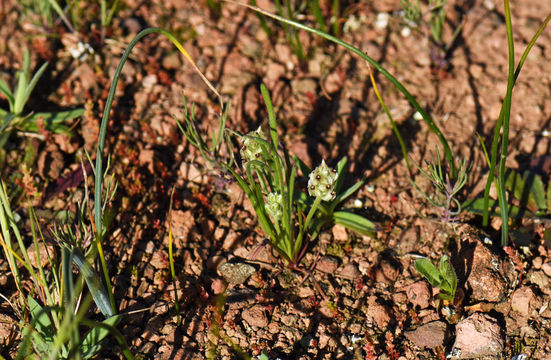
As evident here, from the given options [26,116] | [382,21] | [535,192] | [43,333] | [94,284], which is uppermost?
[382,21]

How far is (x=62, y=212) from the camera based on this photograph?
3262 mm

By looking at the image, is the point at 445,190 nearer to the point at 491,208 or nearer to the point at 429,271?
the point at 491,208

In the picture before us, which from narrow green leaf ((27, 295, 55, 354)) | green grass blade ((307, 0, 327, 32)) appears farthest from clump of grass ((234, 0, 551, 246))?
narrow green leaf ((27, 295, 55, 354))

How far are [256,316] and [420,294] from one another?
0.94 metres

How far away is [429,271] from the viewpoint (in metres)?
2.84

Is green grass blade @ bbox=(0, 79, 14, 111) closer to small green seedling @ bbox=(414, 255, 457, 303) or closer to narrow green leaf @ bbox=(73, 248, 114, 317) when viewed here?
narrow green leaf @ bbox=(73, 248, 114, 317)

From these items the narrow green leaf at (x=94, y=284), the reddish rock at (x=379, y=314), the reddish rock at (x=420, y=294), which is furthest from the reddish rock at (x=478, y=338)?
the narrow green leaf at (x=94, y=284)

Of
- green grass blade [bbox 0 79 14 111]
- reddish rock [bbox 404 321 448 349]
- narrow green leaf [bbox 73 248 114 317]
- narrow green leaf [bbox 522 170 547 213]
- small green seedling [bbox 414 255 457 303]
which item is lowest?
narrow green leaf [bbox 73 248 114 317]

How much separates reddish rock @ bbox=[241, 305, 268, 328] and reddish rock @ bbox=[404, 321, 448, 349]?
0.78m

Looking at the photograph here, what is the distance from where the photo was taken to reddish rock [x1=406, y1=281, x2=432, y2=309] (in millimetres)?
2855

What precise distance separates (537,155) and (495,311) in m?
1.24

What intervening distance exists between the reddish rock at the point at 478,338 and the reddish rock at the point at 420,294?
0.22 meters

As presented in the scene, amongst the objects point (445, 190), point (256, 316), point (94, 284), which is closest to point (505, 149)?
point (445, 190)

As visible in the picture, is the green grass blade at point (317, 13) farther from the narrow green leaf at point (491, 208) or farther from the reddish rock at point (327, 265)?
the reddish rock at point (327, 265)
